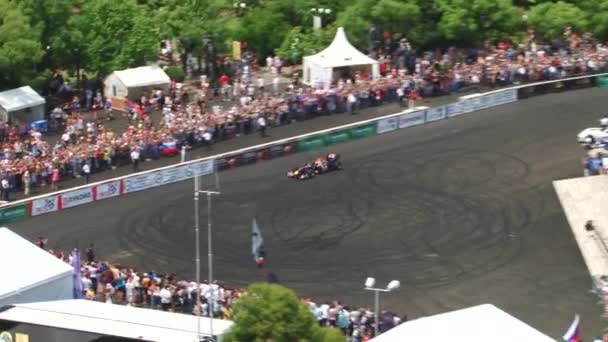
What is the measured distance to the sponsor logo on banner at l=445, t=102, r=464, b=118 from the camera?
57625 millimetres

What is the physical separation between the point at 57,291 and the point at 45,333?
3346 millimetres

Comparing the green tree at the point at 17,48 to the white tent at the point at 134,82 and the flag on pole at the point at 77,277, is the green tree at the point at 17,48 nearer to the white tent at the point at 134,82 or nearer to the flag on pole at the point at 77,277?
the white tent at the point at 134,82

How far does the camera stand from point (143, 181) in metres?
50.6

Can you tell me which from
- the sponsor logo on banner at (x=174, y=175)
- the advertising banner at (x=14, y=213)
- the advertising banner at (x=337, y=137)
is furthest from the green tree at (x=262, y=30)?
the advertising banner at (x=14, y=213)

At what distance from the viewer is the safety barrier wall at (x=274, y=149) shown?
48.6 m

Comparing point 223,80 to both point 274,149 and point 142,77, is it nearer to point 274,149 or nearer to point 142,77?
point 142,77

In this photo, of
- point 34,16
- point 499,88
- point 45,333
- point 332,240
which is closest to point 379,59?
point 499,88

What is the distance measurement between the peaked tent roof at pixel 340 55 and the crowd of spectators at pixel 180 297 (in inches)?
803

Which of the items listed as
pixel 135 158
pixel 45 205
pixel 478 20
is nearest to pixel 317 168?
pixel 135 158

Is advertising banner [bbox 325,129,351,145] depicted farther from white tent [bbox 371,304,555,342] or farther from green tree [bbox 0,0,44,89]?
white tent [bbox 371,304,555,342]

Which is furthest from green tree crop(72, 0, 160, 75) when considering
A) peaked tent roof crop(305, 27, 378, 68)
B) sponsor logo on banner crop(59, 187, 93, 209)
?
sponsor logo on banner crop(59, 187, 93, 209)

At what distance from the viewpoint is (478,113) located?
5809cm

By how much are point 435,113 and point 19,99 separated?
16.3 metres

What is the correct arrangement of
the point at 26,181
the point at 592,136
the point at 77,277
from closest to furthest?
the point at 77,277
the point at 26,181
the point at 592,136
